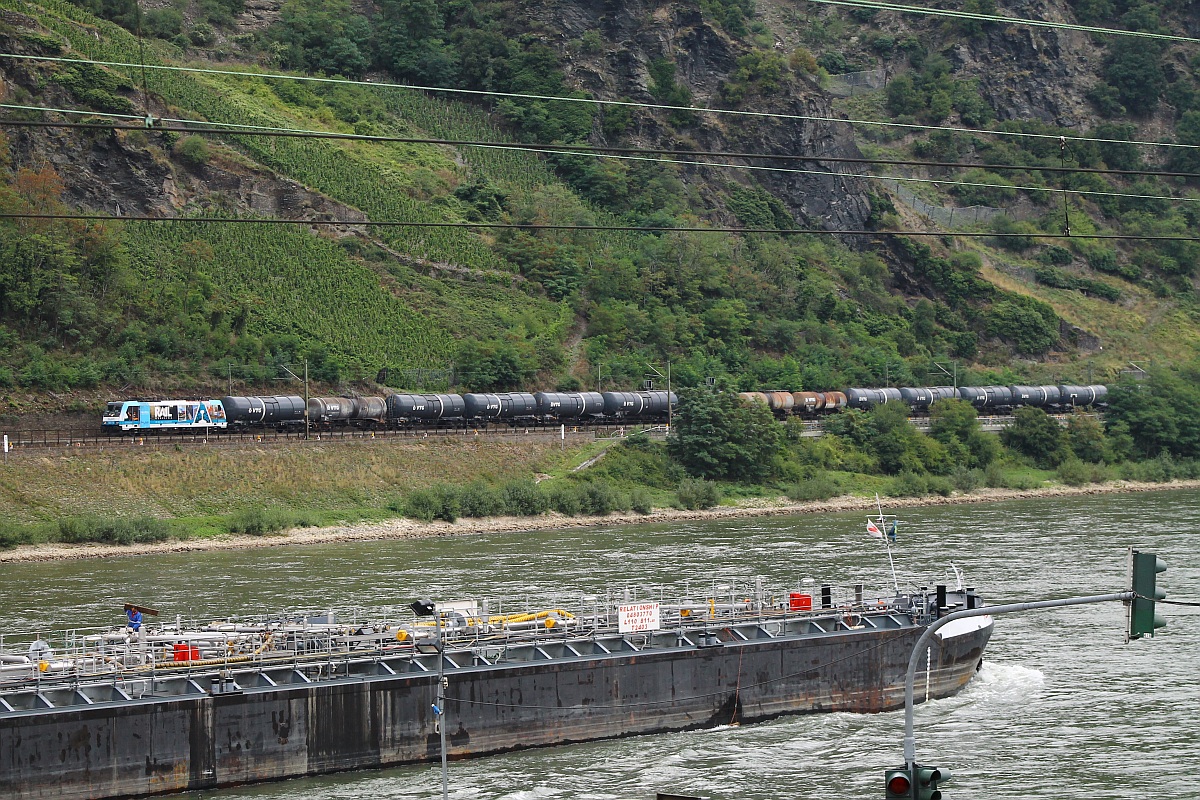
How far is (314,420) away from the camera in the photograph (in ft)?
321

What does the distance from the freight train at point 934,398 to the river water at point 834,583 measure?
22993 mm

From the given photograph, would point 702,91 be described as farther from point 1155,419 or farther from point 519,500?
point 519,500

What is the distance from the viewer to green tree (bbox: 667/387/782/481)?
106 m

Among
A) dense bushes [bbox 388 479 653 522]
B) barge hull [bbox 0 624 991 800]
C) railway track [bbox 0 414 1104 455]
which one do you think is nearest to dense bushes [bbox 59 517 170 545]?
railway track [bbox 0 414 1104 455]

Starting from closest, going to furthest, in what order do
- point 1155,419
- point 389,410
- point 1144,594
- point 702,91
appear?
point 1144,594, point 389,410, point 1155,419, point 702,91

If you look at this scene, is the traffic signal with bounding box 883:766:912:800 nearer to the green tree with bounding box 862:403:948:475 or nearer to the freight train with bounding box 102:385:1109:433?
the freight train with bounding box 102:385:1109:433

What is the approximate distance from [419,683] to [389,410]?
6715cm

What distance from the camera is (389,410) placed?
101 m

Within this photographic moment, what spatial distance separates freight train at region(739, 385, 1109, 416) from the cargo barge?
243ft

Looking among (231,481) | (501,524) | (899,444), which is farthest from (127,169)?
(899,444)

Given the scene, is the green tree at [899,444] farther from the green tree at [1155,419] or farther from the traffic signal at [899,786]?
the traffic signal at [899,786]

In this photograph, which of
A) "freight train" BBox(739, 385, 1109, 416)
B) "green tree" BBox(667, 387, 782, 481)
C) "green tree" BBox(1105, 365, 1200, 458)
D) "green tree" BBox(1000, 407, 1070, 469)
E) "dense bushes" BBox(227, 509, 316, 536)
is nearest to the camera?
"dense bushes" BBox(227, 509, 316, 536)

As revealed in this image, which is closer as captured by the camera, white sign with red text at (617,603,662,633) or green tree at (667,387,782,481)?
white sign with red text at (617,603,662,633)

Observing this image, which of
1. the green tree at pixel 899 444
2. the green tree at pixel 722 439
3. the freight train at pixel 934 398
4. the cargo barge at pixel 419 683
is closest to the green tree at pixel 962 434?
the green tree at pixel 899 444
